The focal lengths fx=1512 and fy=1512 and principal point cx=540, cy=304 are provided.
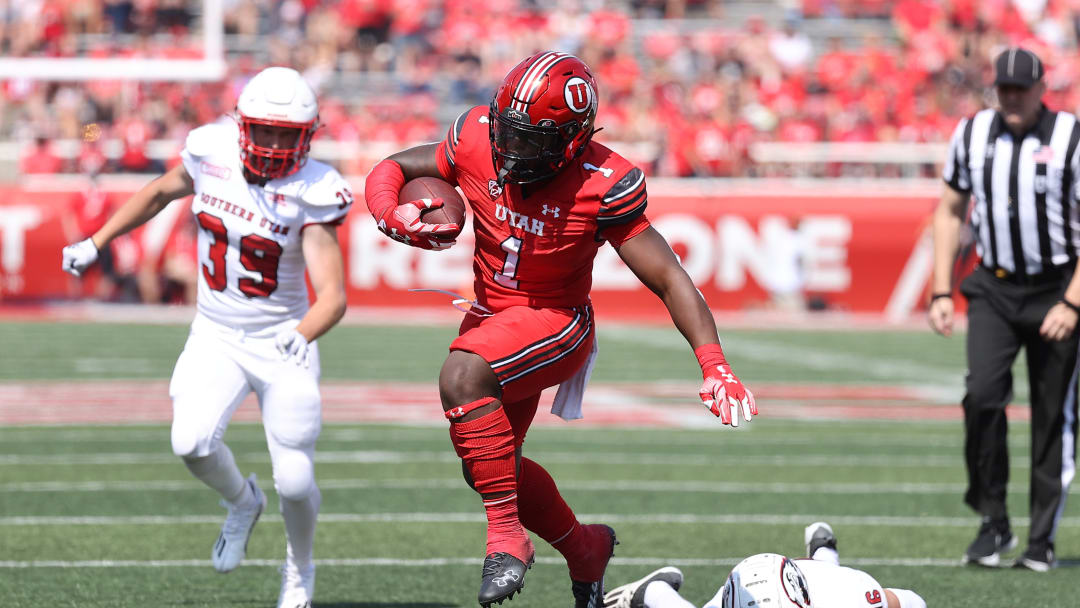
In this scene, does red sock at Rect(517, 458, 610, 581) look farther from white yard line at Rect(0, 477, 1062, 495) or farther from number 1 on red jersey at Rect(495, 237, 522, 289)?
white yard line at Rect(0, 477, 1062, 495)

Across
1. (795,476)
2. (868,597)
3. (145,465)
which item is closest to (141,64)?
(145,465)

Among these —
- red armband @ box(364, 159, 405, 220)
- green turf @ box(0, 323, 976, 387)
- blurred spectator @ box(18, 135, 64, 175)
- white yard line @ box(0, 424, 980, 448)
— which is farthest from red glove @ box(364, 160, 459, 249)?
blurred spectator @ box(18, 135, 64, 175)

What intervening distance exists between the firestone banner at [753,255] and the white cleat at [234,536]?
1177 cm

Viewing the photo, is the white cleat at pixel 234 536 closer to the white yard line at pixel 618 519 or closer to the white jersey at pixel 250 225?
the white jersey at pixel 250 225

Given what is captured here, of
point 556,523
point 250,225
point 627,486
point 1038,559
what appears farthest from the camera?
point 627,486

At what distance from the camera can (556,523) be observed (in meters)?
4.51

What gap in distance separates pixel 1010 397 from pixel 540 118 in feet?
8.76

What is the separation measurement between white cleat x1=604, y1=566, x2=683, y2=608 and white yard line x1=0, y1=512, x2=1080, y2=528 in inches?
78.8

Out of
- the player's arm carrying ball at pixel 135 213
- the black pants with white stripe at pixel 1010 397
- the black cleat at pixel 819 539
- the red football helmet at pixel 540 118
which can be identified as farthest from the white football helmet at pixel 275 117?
the black pants with white stripe at pixel 1010 397

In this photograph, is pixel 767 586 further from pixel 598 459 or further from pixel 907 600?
pixel 598 459

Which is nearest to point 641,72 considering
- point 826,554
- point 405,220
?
point 826,554

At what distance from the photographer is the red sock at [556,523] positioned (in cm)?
446

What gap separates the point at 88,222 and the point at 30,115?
88.1 inches

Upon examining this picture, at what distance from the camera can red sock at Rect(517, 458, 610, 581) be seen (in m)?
4.46
